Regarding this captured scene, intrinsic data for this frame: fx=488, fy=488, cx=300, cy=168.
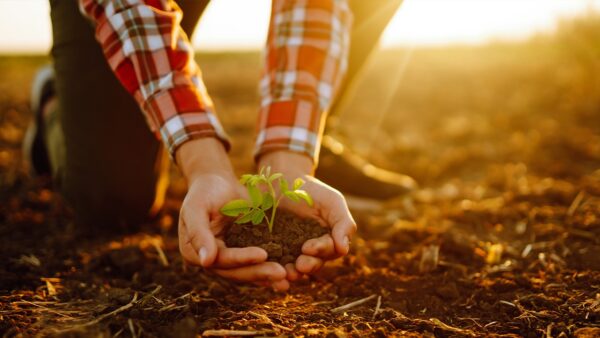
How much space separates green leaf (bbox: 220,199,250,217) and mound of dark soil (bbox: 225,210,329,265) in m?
0.13

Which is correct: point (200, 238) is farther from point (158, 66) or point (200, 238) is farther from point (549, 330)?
point (549, 330)

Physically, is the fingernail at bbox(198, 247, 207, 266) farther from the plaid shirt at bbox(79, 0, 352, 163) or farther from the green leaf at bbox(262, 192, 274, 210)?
the plaid shirt at bbox(79, 0, 352, 163)

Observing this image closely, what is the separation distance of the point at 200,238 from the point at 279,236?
0.94ft

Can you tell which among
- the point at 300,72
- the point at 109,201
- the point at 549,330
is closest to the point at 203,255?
the point at 300,72

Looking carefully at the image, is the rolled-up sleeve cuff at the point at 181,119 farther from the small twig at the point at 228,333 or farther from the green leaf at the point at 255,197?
the small twig at the point at 228,333

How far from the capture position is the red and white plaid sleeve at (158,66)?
5.41ft

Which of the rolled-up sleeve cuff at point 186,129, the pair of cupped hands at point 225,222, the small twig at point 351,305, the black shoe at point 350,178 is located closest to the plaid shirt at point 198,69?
the rolled-up sleeve cuff at point 186,129

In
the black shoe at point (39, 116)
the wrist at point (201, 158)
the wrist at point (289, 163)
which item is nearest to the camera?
the wrist at point (201, 158)

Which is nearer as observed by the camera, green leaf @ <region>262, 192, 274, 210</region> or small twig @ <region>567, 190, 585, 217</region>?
green leaf @ <region>262, 192, 274, 210</region>

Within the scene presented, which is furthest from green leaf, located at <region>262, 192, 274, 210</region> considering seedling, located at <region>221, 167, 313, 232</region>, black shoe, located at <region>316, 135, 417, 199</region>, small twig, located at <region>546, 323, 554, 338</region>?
black shoe, located at <region>316, 135, 417, 199</region>

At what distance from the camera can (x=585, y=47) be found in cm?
521

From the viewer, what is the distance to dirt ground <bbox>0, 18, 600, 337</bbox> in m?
1.42

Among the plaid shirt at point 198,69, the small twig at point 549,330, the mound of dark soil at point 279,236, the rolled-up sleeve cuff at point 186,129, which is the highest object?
the plaid shirt at point 198,69

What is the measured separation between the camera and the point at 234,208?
4.78 ft
